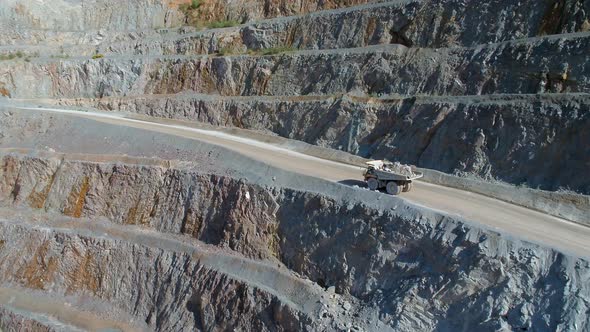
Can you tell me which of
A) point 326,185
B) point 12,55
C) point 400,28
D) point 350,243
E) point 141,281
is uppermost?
point 400,28

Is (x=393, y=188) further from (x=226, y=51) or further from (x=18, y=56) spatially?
(x=18, y=56)

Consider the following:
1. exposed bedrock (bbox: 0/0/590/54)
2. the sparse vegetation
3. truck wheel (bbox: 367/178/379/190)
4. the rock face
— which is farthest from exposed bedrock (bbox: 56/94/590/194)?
the sparse vegetation

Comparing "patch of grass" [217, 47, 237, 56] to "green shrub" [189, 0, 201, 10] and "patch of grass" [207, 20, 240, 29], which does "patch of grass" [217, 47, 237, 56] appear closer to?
"patch of grass" [207, 20, 240, 29]

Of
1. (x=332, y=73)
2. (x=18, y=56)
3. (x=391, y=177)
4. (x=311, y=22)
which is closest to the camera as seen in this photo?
(x=391, y=177)

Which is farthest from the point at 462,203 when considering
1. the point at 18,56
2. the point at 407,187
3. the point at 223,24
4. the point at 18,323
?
the point at 18,56

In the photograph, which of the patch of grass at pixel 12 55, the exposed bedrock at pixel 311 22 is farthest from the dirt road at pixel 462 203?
the patch of grass at pixel 12 55

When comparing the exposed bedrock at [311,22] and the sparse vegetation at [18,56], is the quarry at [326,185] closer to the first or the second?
the exposed bedrock at [311,22]
